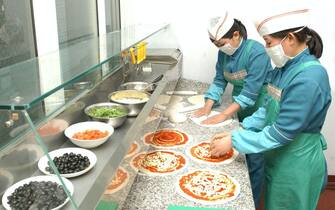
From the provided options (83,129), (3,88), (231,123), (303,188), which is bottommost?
(303,188)

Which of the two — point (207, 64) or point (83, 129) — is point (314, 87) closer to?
point (83, 129)

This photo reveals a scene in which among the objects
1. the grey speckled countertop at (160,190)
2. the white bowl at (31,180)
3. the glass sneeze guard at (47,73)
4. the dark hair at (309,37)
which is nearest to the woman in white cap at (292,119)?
the dark hair at (309,37)

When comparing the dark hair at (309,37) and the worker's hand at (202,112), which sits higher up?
the dark hair at (309,37)

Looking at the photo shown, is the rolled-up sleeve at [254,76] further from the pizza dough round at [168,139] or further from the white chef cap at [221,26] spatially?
the pizza dough round at [168,139]

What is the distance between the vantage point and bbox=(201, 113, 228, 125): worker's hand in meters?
2.08

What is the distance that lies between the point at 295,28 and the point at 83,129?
1.07 meters

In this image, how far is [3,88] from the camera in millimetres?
822

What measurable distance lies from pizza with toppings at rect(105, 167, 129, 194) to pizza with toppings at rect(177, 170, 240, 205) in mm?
261

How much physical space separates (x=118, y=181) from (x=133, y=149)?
0.22m

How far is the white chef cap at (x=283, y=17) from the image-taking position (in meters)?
1.39

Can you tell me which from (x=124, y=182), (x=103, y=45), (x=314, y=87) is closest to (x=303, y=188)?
(x=314, y=87)

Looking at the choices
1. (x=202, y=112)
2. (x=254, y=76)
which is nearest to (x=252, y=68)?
(x=254, y=76)

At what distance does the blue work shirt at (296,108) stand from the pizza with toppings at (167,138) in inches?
14.2

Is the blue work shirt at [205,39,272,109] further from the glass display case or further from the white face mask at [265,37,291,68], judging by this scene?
the glass display case
